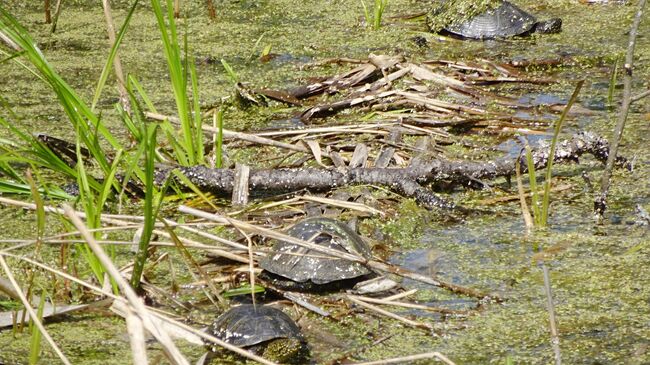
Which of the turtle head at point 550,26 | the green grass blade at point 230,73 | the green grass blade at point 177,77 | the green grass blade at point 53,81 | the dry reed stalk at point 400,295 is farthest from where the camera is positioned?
the turtle head at point 550,26

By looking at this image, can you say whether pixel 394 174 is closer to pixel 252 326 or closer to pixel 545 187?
pixel 545 187

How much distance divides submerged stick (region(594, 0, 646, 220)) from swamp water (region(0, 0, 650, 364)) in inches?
2.5

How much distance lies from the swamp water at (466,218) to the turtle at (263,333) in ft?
0.19

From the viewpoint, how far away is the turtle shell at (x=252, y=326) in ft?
6.44

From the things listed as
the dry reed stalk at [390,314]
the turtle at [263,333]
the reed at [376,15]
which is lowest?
the dry reed stalk at [390,314]

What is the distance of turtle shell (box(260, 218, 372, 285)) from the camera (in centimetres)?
228

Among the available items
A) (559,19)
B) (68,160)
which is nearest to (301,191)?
(68,160)

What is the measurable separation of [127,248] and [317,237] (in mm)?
560

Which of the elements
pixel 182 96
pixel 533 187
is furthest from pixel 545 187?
pixel 182 96

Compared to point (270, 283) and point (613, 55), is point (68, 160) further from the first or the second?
point (613, 55)

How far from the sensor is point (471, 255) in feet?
8.05

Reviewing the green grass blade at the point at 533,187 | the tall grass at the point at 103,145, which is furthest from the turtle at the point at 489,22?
the green grass blade at the point at 533,187

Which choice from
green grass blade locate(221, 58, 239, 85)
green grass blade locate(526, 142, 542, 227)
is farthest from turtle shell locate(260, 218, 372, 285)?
green grass blade locate(221, 58, 239, 85)

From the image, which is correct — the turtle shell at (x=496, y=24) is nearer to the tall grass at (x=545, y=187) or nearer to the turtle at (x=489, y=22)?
the turtle at (x=489, y=22)
